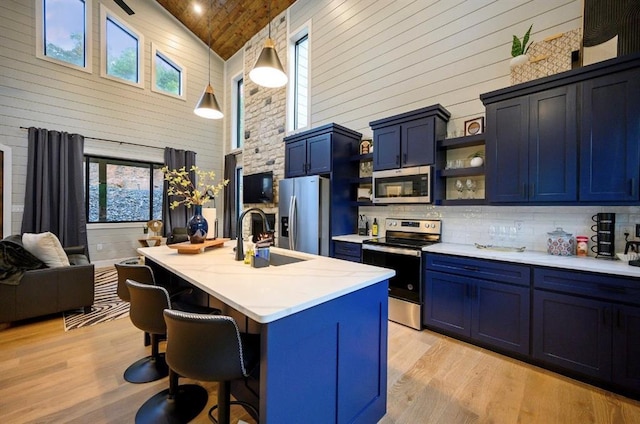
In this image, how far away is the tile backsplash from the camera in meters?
2.38

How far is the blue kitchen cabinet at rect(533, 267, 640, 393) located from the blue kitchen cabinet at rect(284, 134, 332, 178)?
278 cm

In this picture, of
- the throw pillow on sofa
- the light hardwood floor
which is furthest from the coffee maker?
Result: the throw pillow on sofa

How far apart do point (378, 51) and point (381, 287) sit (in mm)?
3837

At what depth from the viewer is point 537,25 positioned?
2.81 metres

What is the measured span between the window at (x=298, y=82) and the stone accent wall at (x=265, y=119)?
133mm

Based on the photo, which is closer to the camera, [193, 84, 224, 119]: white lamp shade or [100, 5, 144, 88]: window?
[193, 84, 224, 119]: white lamp shade

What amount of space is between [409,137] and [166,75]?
6.27 metres

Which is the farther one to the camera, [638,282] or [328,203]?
[328,203]

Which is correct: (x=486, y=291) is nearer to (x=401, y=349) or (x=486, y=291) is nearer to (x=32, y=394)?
(x=401, y=349)

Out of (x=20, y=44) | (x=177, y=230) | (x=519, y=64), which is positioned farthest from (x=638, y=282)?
(x=20, y=44)

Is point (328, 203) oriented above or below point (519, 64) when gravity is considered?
below

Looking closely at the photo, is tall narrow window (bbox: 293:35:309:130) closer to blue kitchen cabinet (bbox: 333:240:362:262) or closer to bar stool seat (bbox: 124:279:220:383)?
blue kitchen cabinet (bbox: 333:240:362:262)

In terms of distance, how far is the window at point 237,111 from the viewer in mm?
7278

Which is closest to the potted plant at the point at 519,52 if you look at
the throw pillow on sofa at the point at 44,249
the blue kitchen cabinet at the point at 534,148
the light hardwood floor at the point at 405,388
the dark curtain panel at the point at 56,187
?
the blue kitchen cabinet at the point at 534,148
